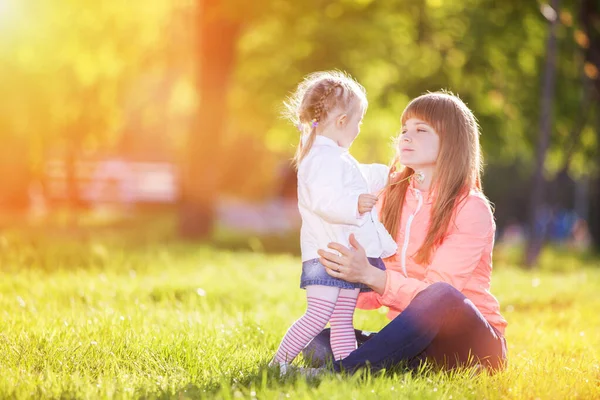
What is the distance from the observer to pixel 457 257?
13.6ft

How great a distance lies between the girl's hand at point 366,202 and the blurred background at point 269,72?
27.4 ft

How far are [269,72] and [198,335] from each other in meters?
12.8

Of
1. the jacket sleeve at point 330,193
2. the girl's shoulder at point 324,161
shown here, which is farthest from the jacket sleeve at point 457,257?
the girl's shoulder at point 324,161

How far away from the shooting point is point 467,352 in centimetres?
410

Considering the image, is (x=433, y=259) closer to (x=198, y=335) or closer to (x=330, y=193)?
(x=330, y=193)

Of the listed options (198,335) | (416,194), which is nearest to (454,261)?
(416,194)

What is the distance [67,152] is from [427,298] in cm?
1898

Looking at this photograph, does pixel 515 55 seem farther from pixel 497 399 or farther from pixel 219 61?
pixel 497 399

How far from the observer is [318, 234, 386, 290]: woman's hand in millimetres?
3969

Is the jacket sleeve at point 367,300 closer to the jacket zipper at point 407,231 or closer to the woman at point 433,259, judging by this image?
the woman at point 433,259

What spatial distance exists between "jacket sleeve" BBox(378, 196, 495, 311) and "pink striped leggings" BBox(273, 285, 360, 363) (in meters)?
0.22

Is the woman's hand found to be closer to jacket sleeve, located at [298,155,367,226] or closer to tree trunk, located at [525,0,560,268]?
jacket sleeve, located at [298,155,367,226]

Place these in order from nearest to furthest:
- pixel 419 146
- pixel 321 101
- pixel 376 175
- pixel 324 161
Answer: pixel 324 161, pixel 321 101, pixel 419 146, pixel 376 175

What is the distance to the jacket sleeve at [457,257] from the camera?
164 inches
